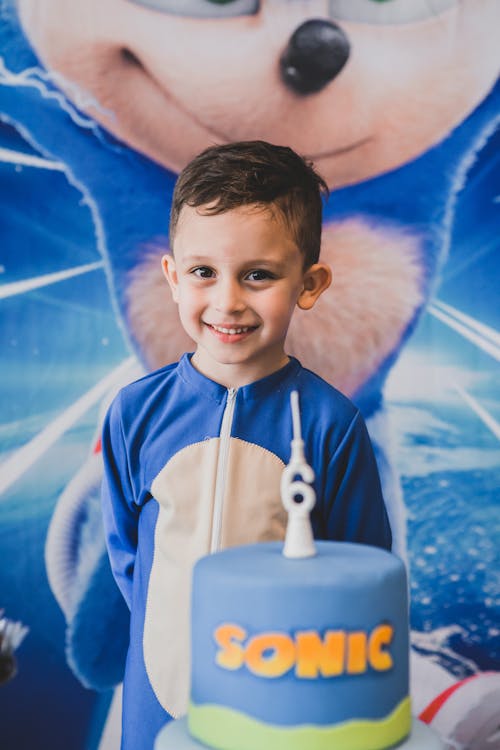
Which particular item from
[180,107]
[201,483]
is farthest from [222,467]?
Result: [180,107]

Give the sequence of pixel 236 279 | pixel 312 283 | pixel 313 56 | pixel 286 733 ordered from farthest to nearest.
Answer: pixel 313 56
pixel 312 283
pixel 236 279
pixel 286 733

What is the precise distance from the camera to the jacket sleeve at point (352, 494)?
1.18 meters

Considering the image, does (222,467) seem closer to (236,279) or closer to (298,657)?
(236,279)

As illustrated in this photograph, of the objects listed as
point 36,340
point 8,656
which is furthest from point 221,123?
point 8,656

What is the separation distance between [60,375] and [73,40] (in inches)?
28.0

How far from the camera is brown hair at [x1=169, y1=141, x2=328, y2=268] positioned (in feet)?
3.70

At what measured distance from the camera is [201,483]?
115 cm

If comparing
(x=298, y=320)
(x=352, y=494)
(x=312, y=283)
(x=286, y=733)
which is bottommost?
(x=286, y=733)

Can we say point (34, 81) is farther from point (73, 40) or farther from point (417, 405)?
point (417, 405)

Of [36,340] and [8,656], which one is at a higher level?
[36,340]

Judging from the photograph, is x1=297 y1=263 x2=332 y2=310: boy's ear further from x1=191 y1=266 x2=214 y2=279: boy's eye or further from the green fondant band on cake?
the green fondant band on cake

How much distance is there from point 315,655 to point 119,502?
0.56 m

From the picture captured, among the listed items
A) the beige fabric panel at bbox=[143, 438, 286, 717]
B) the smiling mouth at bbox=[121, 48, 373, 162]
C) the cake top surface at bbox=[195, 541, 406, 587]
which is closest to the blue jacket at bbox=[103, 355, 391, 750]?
the beige fabric panel at bbox=[143, 438, 286, 717]

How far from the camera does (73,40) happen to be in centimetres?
212
